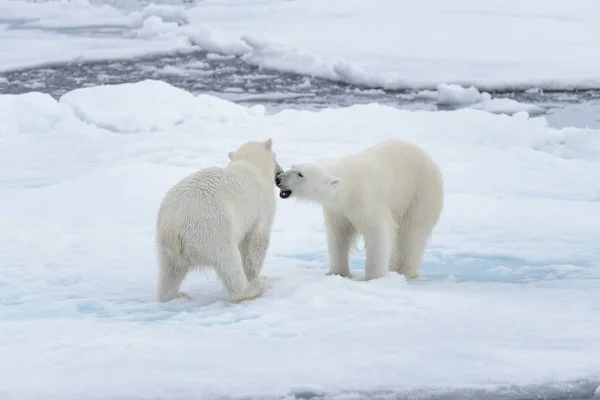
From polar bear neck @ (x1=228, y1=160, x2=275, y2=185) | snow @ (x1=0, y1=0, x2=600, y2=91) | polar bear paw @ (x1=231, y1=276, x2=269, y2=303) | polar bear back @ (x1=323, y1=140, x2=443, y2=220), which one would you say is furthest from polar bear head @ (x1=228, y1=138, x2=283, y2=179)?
snow @ (x1=0, y1=0, x2=600, y2=91)

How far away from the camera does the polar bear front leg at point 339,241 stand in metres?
4.34

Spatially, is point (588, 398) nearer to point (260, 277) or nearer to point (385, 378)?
point (385, 378)

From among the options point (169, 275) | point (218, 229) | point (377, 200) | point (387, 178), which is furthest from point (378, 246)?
point (169, 275)

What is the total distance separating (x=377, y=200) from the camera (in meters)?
4.23

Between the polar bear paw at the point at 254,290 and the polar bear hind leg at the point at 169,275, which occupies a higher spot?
the polar bear hind leg at the point at 169,275

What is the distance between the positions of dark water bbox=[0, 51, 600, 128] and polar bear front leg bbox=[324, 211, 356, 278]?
6026mm

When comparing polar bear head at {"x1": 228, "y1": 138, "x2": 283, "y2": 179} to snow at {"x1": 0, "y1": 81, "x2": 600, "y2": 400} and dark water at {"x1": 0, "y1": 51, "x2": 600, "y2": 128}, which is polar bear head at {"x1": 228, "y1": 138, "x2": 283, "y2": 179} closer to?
snow at {"x1": 0, "y1": 81, "x2": 600, "y2": 400}

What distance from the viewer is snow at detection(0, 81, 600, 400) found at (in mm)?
2895

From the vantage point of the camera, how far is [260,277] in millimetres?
4156

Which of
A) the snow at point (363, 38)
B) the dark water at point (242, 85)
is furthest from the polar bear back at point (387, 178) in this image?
the snow at point (363, 38)

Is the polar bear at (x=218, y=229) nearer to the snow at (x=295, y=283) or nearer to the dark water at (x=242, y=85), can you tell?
the snow at (x=295, y=283)

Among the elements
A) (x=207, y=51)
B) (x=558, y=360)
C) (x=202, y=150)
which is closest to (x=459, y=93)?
(x=202, y=150)

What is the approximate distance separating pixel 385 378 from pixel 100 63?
12023 millimetres

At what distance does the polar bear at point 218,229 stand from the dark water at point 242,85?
6504 mm
